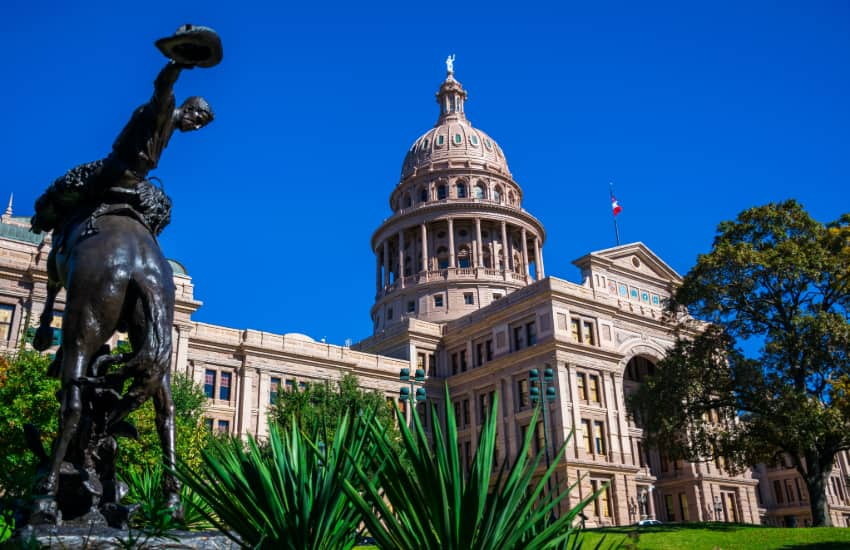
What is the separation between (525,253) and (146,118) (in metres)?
75.0

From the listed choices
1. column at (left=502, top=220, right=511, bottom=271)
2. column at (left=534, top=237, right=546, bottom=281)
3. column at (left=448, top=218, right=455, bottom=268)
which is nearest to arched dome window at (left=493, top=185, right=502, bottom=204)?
column at (left=502, top=220, right=511, bottom=271)

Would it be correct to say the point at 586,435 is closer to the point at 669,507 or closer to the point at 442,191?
the point at 669,507

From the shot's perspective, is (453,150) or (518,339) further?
(453,150)

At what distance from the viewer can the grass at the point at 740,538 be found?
25.5 m

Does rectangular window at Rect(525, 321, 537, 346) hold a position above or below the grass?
above

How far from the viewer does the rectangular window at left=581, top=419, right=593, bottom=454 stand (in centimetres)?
5009

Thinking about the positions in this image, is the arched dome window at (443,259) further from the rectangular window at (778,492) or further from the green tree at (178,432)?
the rectangular window at (778,492)

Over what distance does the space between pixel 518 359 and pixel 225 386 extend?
68.9 ft

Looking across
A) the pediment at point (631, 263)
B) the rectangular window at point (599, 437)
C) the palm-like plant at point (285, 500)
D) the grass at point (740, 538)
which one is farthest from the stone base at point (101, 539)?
the pediment at point (631, 263)

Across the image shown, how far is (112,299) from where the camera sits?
6441 mm

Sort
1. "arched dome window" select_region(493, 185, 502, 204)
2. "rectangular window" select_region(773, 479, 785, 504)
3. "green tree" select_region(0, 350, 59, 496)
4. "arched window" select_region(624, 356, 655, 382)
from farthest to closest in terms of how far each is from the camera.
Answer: "arched dome window" select_region(493, 185, 502, 204)
"rectangular window" select_region(773, 479, 785, 504)
"arched window" select_region(624, 356, 655, 382)
"green tree" select_region(0, 350, 59, 496)

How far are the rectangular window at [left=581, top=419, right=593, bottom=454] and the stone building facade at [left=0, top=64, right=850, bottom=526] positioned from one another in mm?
111

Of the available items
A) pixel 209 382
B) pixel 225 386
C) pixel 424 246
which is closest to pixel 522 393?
pixel 225 386

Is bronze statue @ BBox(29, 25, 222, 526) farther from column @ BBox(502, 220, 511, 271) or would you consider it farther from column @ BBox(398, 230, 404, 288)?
column @ BBox(502, 220, 511, 271)
